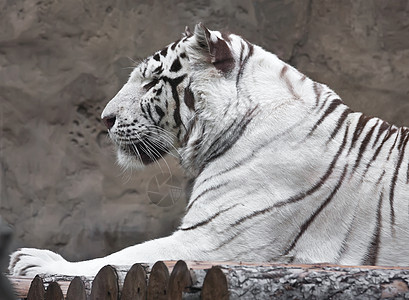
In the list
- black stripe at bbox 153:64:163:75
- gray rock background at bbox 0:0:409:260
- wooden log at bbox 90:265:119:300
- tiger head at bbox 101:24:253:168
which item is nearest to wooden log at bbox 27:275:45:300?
wooden log at bbox 90:265:119:300

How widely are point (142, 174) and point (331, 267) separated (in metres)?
3.46

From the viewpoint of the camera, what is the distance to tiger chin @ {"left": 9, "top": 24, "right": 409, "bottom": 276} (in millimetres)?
2422

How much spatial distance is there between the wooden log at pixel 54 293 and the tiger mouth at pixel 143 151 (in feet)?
3.77

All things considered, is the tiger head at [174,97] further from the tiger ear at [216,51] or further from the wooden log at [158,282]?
the wooden log at [158,282]

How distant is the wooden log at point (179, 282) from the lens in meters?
1.59

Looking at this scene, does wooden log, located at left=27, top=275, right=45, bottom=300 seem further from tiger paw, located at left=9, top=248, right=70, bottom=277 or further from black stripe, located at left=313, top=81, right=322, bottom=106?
black stripe, located at left=313, top=81, right=322, bottom=106

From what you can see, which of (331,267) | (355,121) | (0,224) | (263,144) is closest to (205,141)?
(263,144)

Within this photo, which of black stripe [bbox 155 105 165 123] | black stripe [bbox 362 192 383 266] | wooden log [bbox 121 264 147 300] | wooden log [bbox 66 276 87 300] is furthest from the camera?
black stripe [bbox 155 105 165 123]

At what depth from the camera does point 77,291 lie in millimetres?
1830

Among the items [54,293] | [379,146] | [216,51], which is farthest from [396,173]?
[54,293]

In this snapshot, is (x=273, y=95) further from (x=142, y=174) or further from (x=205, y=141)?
(x=142, y=174)

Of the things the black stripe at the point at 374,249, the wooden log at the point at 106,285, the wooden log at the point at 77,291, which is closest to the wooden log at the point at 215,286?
the wooden log at the point at 106,285

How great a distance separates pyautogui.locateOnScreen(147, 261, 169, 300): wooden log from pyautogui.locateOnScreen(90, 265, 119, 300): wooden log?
0.14 metres

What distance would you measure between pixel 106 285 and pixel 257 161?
37.2 inches
